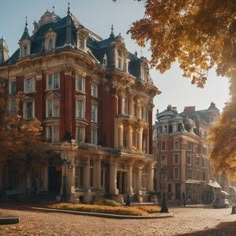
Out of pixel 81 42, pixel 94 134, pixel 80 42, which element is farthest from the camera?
pixel 94 134

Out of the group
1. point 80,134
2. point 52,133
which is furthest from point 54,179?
point 80,134

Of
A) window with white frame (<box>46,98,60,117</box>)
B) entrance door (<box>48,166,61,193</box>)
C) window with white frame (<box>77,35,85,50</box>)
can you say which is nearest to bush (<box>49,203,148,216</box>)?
entrance door (<box>48,166,61,193</box>)

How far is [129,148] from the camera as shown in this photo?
53938 millimetres

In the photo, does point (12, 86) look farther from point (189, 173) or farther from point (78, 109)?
point (189, 173)

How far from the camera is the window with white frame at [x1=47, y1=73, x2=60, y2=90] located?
46.4 meters

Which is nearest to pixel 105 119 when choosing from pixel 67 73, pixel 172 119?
pixel 67 73

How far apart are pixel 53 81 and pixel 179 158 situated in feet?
135

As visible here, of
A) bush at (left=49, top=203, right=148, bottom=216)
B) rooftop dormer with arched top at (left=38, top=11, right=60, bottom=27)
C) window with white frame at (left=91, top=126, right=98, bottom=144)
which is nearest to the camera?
bush at (left=49, top=203, right=148, bottom=216)

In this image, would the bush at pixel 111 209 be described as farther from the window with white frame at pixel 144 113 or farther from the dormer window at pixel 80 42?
the window with white frame at pixel 144 113

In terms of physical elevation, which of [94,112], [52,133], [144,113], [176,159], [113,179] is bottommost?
[113,179]

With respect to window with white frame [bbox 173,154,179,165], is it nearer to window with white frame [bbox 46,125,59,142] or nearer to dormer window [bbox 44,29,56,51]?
window with white frame [bbox 46,125,59,142]

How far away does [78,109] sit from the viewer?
4719 centimetres

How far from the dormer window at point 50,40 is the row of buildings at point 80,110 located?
11 cm

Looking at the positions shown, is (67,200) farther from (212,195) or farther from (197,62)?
(212,195)
